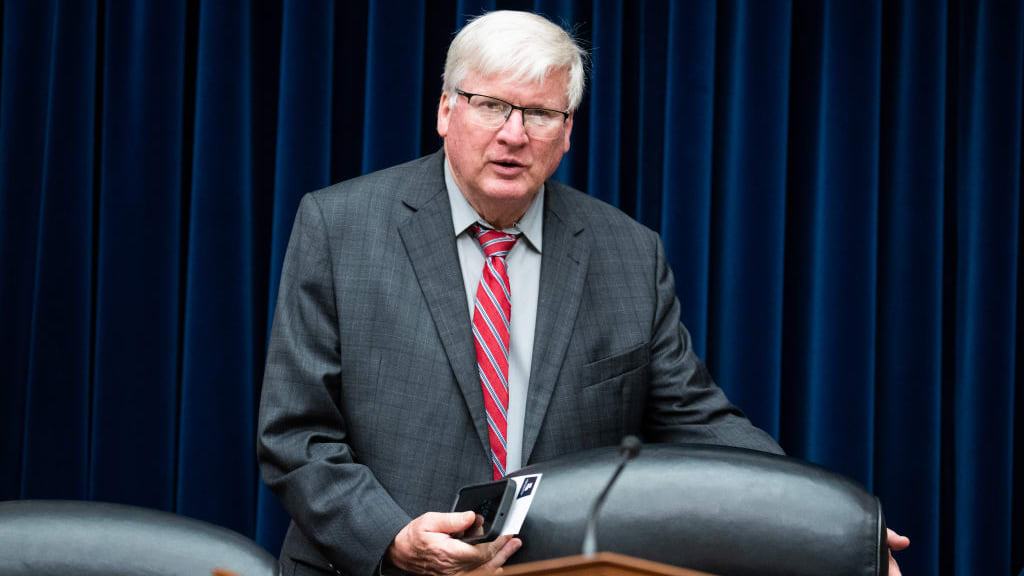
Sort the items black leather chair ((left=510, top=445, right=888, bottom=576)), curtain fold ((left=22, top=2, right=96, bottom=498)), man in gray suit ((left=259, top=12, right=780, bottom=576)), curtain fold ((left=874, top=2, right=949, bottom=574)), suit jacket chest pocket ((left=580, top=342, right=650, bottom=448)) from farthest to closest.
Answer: curtain fold ((left=874, top=2, right=949, bottom=574)), curtain fold ((left=22, top=2, right=96, bottom=498)), suit jacket chest pocket ((left=580, top=342, right=650, bottom=448)), man in gray suit ((left=259, top=12, right=780, bottom=576)), black leather chair ((left=510, top=445, right=888, bottom=576))

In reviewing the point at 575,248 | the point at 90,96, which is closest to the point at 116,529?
the point at 575,248

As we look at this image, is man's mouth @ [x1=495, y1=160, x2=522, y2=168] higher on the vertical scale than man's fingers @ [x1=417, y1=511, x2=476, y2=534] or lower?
higher

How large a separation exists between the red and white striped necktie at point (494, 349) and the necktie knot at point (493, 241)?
2 cm

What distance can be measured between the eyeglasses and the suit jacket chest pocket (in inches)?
15.1

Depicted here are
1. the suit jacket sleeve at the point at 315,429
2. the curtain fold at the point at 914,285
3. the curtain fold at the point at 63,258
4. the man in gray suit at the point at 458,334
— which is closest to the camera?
the suit jacket sleeve at the point at 315,429

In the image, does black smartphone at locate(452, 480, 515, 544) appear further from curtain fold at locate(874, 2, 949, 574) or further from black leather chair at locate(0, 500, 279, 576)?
curtain fold at locate(874, 2, 949, 574)

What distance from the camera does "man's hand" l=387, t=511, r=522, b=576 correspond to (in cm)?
136

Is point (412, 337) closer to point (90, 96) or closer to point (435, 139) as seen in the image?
point (435, 139)

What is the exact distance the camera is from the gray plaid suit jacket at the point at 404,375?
1720 mm

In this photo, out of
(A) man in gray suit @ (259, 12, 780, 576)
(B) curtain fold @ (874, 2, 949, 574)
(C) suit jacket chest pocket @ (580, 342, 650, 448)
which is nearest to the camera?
(A) man in gray suit @ (259, 12, 780, 576)

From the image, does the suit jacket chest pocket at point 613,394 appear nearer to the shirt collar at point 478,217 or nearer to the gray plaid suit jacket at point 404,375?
the gray plaid suit jacket at point 404,375

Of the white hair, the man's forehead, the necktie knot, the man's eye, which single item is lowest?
the necktie knot

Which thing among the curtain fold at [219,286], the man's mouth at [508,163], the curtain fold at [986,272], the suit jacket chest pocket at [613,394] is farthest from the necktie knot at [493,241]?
the curtain fold at [986,272]

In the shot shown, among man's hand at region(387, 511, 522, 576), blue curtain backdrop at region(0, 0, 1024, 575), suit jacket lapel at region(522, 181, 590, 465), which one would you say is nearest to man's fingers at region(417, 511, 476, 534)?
man's hand at region(387, 511, 522, 576)
